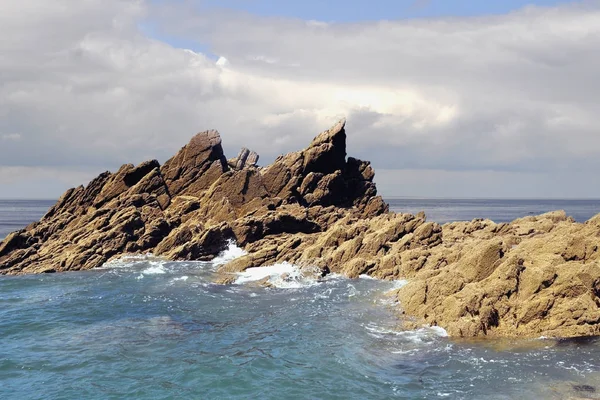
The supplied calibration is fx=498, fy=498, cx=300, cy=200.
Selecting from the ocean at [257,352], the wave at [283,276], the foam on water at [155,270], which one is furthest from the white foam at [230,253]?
the ocean at [257,352]

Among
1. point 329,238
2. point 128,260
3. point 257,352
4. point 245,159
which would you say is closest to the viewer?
point 257,352

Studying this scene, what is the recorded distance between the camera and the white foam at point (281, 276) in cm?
4753

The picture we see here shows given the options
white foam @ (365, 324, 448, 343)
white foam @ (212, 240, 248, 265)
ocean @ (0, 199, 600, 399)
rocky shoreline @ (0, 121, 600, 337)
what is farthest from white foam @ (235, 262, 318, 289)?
white foam @ (365, 324, 448, 343)

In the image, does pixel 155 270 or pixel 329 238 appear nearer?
pixel 155 270

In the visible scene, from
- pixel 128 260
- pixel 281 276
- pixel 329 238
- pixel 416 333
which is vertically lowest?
pixel 128 260

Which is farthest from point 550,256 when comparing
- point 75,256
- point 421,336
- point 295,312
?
point 75,256

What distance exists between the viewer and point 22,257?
5834 centimetres

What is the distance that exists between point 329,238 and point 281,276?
1026 centimetres

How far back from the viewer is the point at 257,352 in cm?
2956

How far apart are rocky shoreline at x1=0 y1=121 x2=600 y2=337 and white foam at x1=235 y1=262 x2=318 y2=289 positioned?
120cm

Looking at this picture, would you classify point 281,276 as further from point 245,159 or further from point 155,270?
point 245,159

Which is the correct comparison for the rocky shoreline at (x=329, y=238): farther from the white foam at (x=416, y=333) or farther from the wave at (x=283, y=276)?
the wave at (x=283, y=276)

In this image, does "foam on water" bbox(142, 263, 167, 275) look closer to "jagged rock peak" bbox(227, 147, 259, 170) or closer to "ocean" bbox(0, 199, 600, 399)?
"ocean" bbox(0, 199, 600, 399)

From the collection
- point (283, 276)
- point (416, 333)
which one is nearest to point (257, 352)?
point (416, 333)
